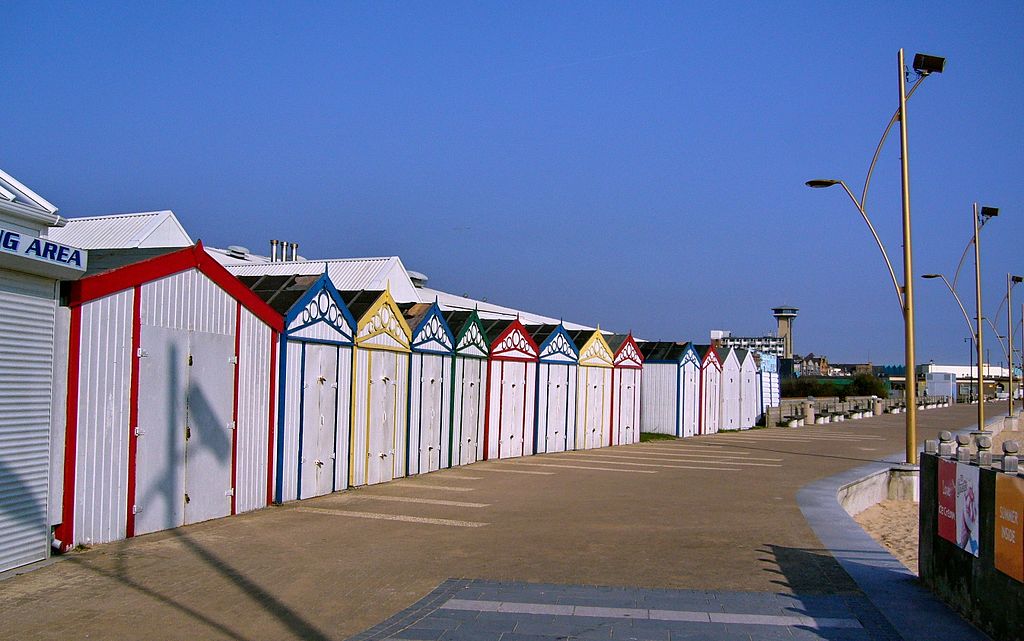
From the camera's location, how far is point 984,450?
24.7 ft

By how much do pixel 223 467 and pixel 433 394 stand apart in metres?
6.76

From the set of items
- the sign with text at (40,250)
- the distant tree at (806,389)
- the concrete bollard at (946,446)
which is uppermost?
the sign with text at (40,250)

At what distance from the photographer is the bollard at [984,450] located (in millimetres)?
7180

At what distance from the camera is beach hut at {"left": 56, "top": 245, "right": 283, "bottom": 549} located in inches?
371

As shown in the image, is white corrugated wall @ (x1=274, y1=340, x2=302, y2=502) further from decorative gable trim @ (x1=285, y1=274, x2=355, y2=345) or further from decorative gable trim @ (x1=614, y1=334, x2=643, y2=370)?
decorative gable trim @ (x1=614, y1=334, x2=643, y2=370)

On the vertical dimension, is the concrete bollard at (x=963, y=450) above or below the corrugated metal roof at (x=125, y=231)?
below

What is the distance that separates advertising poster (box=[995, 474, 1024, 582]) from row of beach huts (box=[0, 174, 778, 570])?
8266mm

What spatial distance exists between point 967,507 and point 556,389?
17026mm

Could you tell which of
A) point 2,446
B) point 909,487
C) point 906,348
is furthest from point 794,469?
point 2,446

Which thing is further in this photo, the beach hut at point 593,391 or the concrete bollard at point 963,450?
the beach hut at point 593,391

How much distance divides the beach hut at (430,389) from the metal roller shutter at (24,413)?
343 inches

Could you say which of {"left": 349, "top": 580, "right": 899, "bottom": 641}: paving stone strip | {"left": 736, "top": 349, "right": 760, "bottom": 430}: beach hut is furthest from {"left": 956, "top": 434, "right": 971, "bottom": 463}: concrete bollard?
{"left": 736, "top": 349, "right": 760, "bottom": 430}: beach hut

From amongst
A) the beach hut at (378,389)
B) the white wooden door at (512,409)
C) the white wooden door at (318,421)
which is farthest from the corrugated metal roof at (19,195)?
the white wooden door at (512,409)

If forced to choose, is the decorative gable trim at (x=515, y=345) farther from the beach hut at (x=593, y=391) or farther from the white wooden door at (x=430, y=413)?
the beach hut at (x=593, y=391)
